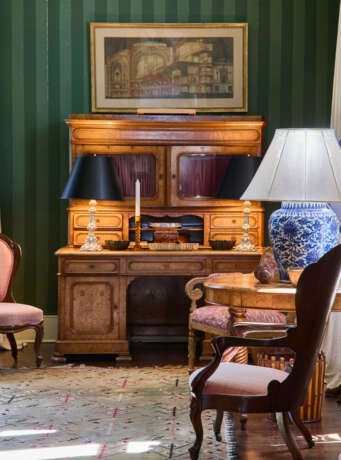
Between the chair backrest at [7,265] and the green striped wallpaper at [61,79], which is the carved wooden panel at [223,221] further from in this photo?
the chair backrest at [7,265]

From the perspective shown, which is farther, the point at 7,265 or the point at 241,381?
the point at 7,265

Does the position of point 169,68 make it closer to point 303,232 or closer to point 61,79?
point 61,79

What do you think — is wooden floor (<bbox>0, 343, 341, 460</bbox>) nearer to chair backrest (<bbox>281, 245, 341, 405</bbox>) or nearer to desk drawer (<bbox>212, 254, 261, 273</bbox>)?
chair backrest (<bbox>281, 245, 341, 405</bbox>)

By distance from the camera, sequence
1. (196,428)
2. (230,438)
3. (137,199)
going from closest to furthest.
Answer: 1. (196,428)
2. (230,438)
3. (137,199)

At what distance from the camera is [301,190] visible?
10.7 feet

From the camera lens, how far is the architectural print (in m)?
5.82

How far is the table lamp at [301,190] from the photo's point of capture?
3.28 metres

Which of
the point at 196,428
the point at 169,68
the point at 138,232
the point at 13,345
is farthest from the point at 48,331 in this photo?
the point at 196,428

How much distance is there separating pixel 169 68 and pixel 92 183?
123 centimetres

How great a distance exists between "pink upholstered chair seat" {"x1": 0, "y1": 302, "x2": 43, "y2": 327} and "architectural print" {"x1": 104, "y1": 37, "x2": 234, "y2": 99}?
1863mm

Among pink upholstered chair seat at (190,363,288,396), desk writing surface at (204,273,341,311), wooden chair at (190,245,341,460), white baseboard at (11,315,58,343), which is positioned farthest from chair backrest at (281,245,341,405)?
white baseboard at (11,315,58,343)

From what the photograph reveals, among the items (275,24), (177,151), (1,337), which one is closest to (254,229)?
(177,151)

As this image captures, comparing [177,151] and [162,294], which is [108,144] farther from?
[162,294]

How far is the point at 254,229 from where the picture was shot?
5.68m
